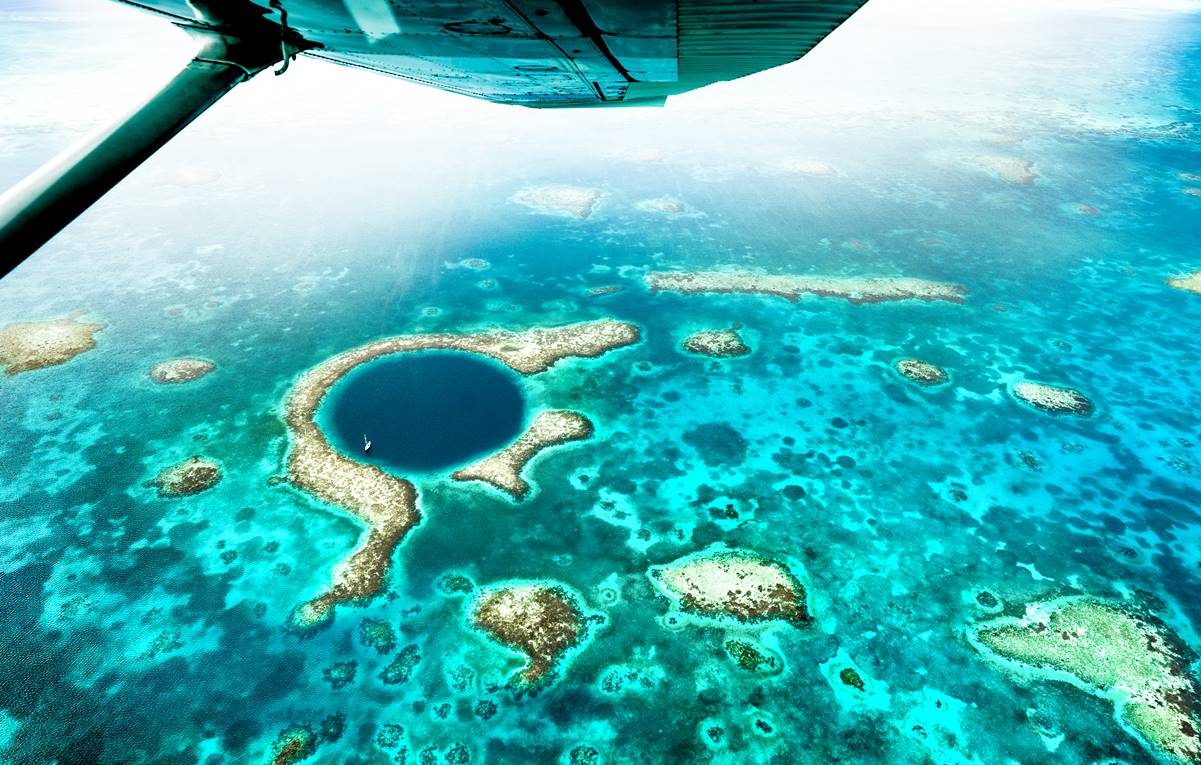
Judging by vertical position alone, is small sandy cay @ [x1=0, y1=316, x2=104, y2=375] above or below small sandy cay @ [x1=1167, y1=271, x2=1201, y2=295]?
above

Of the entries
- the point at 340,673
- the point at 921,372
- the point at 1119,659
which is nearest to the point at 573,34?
the point at 340,673

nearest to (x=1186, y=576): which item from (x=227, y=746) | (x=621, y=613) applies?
(x=621, y=613)

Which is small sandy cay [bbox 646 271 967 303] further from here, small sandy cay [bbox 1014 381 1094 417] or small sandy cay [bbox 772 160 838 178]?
small sandy cay [bbox 772 160 838 178]

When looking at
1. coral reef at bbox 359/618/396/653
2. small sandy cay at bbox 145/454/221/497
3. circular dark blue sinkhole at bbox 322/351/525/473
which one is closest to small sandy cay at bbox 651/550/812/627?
coral reef at bbox 359/618/396/653

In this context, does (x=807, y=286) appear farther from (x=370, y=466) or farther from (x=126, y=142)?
(x=126, y=142)

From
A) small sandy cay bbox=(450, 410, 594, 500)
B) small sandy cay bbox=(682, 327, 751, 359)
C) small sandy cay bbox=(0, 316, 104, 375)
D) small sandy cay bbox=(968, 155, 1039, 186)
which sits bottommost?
small sandy cay bbox=(968, 155, 1039, 186)

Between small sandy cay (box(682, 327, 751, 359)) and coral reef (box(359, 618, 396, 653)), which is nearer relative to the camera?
coral reef (box(359, 618, 396, 653))
